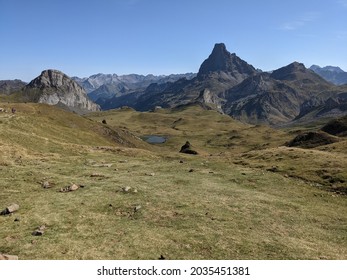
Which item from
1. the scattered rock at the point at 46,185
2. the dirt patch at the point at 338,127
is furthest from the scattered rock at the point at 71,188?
the dirt patch at the point at 338,127

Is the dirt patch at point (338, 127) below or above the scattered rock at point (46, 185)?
above

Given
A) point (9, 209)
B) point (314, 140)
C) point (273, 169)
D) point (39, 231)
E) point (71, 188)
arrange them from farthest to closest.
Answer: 1. point (314, 140)
2. point (273, 169)
3. point (71, 188)
4. point (9, 209)
5. point (39, 231)

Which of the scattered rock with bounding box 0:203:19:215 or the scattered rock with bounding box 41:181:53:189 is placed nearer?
the scattered rock with bounding box 0:203:19:215

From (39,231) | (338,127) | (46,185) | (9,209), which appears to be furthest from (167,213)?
(338,127)

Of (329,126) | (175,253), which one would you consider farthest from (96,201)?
(329,126)

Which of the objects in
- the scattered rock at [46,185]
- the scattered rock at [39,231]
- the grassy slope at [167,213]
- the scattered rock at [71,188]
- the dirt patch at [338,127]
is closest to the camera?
the grassy slope at [167,213]

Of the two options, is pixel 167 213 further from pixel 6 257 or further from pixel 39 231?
pixel 6 257

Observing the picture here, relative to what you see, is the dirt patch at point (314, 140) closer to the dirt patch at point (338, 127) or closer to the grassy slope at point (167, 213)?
the dirt patch at point (338, 127)

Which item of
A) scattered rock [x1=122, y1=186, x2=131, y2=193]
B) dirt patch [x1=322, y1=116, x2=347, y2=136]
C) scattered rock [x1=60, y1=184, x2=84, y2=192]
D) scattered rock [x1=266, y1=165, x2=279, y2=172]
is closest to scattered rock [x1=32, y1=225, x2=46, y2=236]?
scattered rock [x1=60, y1=184, x2=84, y2=192]

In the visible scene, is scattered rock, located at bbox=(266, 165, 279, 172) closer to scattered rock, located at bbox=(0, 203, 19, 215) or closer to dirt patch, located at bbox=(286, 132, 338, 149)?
scattered rock, located at bbox=(0, 203, 19, 215)

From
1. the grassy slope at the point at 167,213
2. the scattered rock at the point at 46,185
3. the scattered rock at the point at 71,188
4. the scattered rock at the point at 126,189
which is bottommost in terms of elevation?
the grassy slope at the point at 167,213

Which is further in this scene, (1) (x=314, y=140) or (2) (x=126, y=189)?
(1) (x=314, y=140)

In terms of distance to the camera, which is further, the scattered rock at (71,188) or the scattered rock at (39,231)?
the scattered rock at (71,188)
